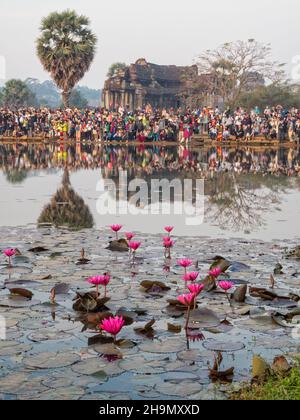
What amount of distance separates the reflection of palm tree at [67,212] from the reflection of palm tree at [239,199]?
2.01 m

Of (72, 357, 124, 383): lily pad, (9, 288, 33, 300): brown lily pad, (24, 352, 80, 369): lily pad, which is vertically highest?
(9, 288, 33, 300): brown lily pad

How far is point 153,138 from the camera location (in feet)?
119

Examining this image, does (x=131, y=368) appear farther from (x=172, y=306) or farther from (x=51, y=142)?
(x=51, y=142)

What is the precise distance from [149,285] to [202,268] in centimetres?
105

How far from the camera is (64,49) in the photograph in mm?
44719

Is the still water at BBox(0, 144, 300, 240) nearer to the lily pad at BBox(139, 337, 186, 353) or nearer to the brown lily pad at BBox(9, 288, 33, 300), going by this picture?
the brown lily pad at BBox(9, 288, 33, 300)

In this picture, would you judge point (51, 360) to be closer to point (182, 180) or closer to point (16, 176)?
point (182, 180)

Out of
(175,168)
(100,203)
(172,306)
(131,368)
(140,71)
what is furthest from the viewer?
(140,71)

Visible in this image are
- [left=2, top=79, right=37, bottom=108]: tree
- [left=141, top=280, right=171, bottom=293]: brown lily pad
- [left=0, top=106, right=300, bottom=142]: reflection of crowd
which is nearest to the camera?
[left=141, top=280, right=171, bottom=293]: brown lily pad

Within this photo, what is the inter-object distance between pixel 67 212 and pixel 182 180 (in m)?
5.60

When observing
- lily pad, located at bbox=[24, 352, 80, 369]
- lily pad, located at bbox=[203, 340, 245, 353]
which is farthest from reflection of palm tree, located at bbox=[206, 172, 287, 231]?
lily pad, located at bbox=[24, 352, 80, 369]

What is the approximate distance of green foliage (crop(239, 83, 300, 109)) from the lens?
1826 inches

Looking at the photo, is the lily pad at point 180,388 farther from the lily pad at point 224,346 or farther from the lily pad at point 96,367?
the lily pad at point 224,346
